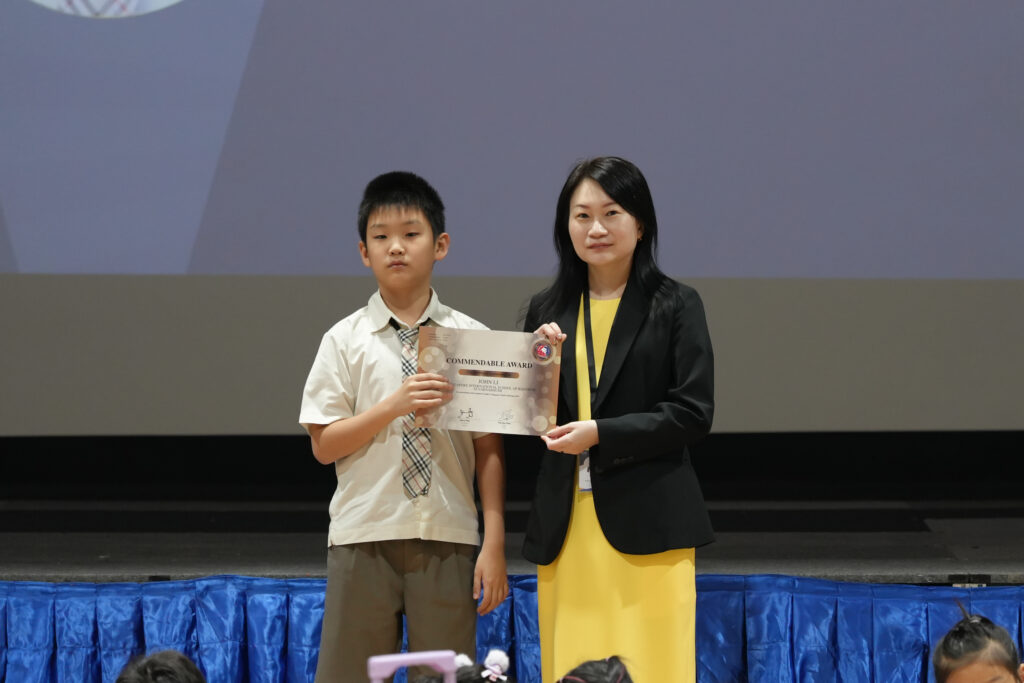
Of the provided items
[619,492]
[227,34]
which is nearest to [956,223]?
[619,492]

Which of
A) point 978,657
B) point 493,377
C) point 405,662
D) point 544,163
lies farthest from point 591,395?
point 544,163

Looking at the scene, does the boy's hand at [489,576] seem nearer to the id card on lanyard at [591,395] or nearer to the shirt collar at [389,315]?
the id card on lanyard at [591,395]

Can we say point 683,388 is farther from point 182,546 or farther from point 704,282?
point 182,546

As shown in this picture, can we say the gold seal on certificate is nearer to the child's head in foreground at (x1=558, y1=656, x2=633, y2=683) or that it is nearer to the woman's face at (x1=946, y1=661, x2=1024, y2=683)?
the child's head in foreground at (x1=558, y1=656, x2=633, y2=683)

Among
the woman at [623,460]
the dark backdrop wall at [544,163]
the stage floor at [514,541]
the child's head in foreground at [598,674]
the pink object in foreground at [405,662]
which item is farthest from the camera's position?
the dark backdrop wall at [544,163]

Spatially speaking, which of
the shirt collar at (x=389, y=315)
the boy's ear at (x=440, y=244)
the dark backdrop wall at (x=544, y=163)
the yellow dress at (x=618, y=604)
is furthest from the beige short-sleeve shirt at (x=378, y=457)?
the dark backdrop wall at (x=544, y=163)

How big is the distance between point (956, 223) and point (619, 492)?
176cm

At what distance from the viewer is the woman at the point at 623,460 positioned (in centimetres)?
167

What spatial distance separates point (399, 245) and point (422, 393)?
0.30 meters

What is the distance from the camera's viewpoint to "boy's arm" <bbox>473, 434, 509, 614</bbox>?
1789mm

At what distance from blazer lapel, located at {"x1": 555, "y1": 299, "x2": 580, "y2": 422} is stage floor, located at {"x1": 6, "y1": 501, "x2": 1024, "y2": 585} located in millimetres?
1029

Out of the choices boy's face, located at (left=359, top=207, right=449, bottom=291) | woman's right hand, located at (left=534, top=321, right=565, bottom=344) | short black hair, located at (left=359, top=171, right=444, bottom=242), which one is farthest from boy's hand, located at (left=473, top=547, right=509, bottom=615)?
short black hair, located at (left=359, top=171, right=444, bottom=242)

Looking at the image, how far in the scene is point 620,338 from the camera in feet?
5.63

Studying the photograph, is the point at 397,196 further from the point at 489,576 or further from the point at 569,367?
the point at 489,576
